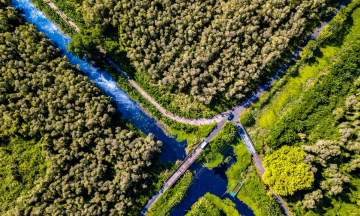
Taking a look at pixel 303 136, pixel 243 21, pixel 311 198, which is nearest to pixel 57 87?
pixel 243 21

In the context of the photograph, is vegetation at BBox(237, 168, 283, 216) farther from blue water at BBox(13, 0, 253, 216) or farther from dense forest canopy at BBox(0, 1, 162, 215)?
dense forest canopy at BBox(0, 1, 162, 215)

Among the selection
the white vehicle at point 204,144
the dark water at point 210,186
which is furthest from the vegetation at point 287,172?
the white vehicle at point 204,144

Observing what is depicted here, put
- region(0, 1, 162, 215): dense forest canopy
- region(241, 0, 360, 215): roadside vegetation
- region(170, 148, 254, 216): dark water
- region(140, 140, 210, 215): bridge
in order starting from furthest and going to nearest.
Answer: region(170, 148, 254, 216): dark water, region(140, 140, 210, 215): bridge, region(241, 0, 360, 215): roadside vegetation, region(0, 1, 162, 215): dense forest canopy

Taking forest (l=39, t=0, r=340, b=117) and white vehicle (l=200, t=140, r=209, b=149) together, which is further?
forest (l=39, t=0, r=340, b=117)

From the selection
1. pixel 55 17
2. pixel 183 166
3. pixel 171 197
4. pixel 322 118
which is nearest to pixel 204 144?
pixel 183 166

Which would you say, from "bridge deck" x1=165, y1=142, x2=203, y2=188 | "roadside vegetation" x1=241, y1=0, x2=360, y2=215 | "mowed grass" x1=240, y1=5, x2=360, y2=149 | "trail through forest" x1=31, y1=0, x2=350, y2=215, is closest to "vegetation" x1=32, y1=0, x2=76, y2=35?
"trail through forest" x1=31, y1=0, x2=350, y2=215

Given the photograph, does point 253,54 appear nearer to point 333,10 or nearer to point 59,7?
point 333,10

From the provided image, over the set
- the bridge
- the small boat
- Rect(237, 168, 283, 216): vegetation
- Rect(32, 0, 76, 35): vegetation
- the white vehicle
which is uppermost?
Rect(32, 0, 76, 35): vegetation

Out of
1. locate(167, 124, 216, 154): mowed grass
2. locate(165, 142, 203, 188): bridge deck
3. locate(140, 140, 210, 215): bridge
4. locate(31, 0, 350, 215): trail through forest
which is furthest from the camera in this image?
locate(31, 0, 350, 215): trail through forest

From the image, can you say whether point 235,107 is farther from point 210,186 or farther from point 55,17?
point 55,17
